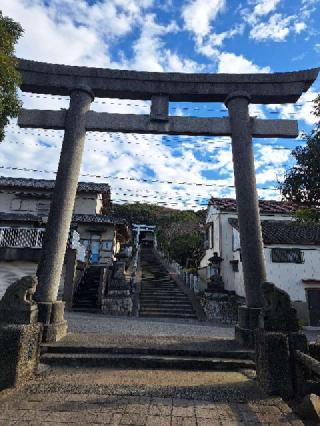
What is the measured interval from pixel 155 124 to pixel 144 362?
6.43 metres

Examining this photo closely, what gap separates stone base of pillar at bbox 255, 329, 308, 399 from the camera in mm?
4105

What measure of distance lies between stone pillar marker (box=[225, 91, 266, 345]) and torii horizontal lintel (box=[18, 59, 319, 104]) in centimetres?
54

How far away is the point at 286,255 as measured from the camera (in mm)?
16016

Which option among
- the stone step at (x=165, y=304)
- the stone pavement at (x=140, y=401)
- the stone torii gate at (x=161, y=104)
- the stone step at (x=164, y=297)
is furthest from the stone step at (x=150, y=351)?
the stone step at (x=164, y=297)

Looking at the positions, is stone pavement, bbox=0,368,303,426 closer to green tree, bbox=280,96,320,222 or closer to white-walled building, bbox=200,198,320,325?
green tree, bbox=280,96,320,222

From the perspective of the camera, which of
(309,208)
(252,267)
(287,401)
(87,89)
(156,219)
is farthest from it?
(156,219)

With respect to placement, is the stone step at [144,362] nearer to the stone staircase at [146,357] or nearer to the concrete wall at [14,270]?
the stone staircase at [146,357]

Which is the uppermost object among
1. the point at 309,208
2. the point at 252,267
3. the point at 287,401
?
the point at 309,208

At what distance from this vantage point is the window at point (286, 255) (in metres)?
15.9

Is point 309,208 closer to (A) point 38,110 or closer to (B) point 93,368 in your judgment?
(B) point 93,368

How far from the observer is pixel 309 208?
764 cm

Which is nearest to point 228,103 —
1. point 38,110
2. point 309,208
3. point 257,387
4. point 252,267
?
point 309,208

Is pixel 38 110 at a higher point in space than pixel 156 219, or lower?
lower

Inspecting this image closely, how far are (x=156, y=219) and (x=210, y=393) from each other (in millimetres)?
51148
